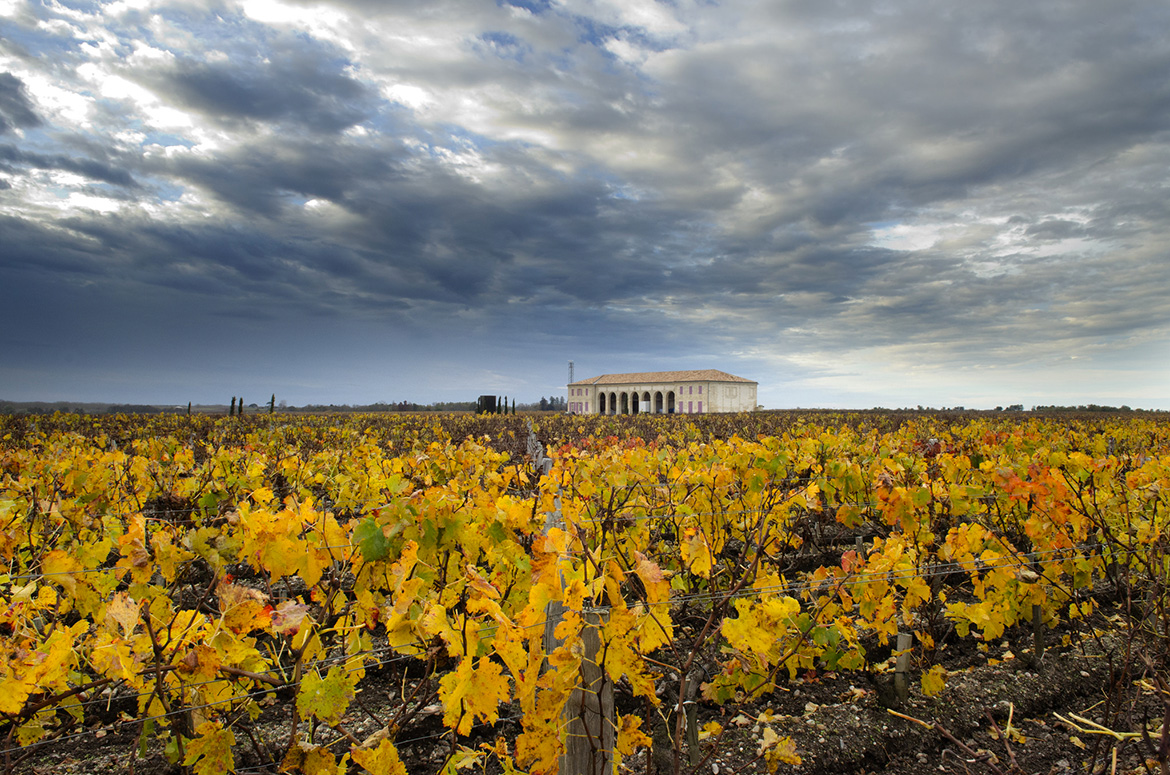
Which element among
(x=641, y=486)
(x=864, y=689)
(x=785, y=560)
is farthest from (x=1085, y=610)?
(x=641, y=486)

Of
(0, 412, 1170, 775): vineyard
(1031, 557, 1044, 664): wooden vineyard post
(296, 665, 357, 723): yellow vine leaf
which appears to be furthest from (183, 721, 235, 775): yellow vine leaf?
(1031, 557, 1044, 664): wooden vineyard post

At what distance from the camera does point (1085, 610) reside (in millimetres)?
3645

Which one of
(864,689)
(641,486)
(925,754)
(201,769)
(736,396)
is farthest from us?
(736,396)

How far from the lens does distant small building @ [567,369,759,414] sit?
163 ft

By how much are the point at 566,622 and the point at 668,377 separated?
5290 centimetres

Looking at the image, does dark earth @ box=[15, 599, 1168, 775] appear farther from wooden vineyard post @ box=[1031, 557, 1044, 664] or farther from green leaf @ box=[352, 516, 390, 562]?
green leaf @ box=[352, 516, 390, 562]

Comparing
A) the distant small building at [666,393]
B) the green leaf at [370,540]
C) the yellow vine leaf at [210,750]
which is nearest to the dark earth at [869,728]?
the yellow vine leaf at [210,750]

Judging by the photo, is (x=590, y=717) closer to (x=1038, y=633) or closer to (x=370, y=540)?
(x=370, y=540)

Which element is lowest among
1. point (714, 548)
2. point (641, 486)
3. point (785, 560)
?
point (785, 560)

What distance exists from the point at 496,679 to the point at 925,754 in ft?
9.55

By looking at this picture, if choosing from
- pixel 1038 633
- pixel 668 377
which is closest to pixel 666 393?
pixel 668 377

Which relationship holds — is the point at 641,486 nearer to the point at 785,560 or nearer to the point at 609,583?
the point at 785,560

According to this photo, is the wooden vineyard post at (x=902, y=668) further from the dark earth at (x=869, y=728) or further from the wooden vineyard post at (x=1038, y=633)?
the wooden vineyard post at (x=1038, y=633)

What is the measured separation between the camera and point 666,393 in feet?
182
